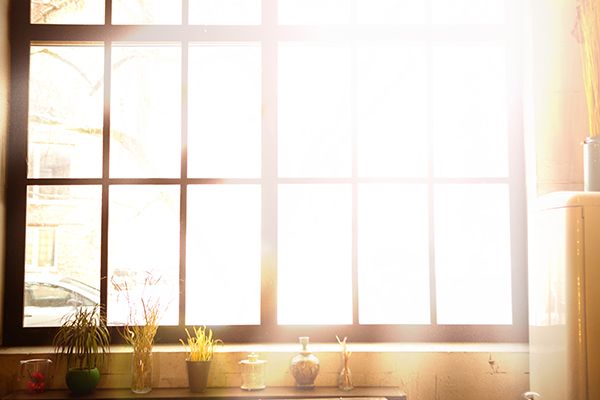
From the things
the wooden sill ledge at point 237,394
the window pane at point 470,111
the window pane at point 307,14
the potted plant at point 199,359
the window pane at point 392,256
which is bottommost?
the wooden sill ledge at point 237,394

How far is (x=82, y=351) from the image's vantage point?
3.14 m

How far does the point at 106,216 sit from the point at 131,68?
82 centimetres

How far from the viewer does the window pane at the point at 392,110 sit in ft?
11.8

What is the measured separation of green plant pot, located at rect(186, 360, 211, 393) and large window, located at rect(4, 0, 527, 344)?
394 millimetres

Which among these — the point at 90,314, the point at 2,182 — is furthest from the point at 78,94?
the point at 90,314

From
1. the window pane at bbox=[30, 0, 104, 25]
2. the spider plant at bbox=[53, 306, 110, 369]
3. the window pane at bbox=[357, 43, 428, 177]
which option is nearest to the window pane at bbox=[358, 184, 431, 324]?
the window pane at bbox=[357, 43, 428, 177]

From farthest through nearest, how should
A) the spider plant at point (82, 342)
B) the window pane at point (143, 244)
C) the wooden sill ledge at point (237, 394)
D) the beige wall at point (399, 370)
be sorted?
1. the window pane at point (143, 244)
2. the beige wall at point (399, 370)
3. the spider plant at point (82, 342)
4. the wooden sill ledge at point (237, 394)

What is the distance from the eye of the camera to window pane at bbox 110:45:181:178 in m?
3.57

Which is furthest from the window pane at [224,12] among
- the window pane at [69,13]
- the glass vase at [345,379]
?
the glass vase at [345,379]

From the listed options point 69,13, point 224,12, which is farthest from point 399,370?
point 69,13

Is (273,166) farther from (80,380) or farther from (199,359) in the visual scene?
(80,380)

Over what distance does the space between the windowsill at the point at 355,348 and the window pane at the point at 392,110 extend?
91 centimetres

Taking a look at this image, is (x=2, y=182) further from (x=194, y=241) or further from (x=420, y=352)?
(x=420, y=352)

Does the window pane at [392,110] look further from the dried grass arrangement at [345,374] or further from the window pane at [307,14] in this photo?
the dried grass arrangement at [345,374]
